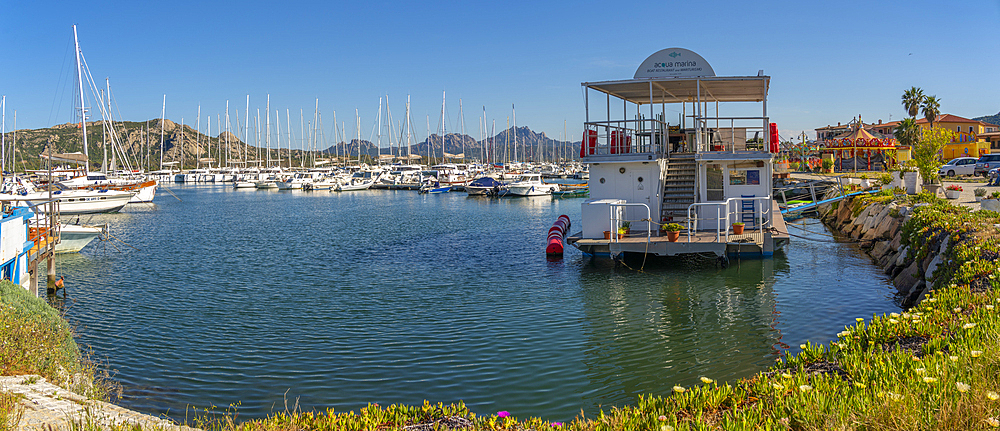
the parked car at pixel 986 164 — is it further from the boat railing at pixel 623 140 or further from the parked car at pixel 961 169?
the boat railing at pixel 623 140

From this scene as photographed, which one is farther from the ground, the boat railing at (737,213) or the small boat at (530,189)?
the small boat at (530,189)

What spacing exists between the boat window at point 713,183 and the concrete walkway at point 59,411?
18.6m

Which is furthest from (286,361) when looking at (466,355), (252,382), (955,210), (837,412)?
(955,210)

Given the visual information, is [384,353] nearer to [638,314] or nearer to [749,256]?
[638,314]

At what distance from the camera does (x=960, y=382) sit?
18.6 ft

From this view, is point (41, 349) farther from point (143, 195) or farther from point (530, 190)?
point (530, 190)

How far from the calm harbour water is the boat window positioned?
7.30 ft

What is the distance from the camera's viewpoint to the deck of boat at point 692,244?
1897 cm

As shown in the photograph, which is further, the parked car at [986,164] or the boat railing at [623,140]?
the parked car at [986,164]

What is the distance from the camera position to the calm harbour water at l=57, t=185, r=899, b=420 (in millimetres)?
10570

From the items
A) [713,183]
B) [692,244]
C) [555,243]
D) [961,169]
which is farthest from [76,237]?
[961,169]

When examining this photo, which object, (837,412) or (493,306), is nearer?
(837,412)

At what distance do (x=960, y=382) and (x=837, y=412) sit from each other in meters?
1.24

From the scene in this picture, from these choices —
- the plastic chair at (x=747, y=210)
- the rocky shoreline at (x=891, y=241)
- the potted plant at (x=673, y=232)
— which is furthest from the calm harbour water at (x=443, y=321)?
the plastic chair at (x=747, y=210)
